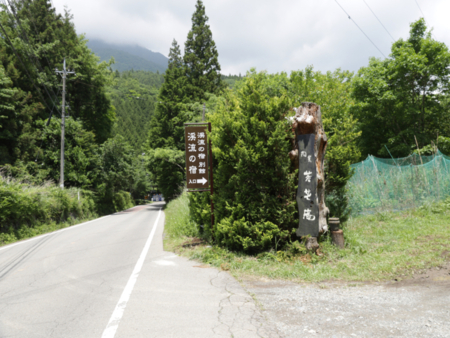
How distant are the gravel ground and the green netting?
5635 millimetres

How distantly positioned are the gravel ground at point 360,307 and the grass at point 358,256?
0.33 metres

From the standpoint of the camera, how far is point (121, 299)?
15.0 ft

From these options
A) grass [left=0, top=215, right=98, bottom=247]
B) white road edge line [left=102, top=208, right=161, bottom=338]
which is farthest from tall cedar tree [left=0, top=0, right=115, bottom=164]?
white road edge line [left=102, top=208, right=161, bottom=338]

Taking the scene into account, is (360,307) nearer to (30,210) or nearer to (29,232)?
(29,232)

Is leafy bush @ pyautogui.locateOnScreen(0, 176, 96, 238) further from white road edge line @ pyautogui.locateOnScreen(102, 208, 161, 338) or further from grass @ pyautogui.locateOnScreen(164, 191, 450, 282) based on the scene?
white road edge line @ pyautogui.locateOnScreen(102, 208, 161, 338)

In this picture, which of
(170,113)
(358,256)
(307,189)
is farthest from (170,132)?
(358,256)

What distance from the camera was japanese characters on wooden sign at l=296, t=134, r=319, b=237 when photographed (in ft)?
20.7

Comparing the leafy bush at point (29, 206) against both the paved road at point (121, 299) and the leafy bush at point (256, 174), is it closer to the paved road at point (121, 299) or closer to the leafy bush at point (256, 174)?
the paved road at point (121, 299)

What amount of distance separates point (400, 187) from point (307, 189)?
682cm

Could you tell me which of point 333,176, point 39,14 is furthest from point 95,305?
point 39,14

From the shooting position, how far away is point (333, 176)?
7828mm

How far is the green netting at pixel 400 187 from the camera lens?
10789mm

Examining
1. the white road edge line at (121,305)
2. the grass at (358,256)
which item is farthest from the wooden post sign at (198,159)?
the white road edge line at (121,305)

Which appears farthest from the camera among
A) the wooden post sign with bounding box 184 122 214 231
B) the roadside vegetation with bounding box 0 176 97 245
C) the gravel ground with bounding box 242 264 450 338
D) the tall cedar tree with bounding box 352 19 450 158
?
the tall cedar tree with bounding box 352 19 450 158
